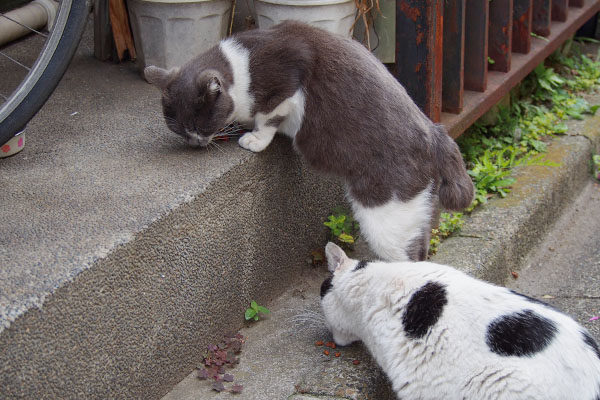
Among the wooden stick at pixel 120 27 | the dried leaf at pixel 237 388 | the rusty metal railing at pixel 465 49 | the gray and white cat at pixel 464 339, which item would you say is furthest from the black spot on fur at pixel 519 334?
the wooden stick at pixel 120 27

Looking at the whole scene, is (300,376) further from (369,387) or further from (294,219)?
(294,219)

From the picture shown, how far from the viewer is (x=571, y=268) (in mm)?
3373

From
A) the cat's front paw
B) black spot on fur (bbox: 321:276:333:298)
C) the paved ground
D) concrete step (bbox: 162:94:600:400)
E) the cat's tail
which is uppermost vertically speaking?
the cat's front paw

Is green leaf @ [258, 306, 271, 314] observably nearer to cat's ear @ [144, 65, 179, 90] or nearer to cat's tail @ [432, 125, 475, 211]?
cat's tail @ [432, 125, 475, 211]

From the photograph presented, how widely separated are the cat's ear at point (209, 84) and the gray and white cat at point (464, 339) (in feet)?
2.84

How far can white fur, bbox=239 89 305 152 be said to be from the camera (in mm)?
2641

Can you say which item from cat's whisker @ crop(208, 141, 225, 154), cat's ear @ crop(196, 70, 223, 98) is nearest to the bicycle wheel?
cat's ear @ crop(196, 70, 223, 98)

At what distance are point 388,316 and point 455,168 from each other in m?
0.73

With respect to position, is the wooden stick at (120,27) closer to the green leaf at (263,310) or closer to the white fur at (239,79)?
the white fur at (239,79)

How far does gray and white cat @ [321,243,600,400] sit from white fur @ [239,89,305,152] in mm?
675

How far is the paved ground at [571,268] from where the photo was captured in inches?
120

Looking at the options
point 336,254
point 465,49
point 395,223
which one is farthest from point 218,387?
point 465,49

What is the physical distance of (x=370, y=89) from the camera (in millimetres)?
2590

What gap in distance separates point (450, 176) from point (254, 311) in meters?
0.92
